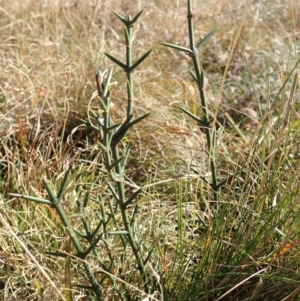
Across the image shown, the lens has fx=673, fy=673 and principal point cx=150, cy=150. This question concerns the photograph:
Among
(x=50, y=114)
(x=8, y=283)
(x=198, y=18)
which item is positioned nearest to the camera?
(x=8, y=283)

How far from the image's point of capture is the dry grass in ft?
5.49

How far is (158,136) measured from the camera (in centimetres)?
255

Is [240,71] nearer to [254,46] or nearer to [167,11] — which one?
[254,46]

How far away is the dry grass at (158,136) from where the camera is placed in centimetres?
167

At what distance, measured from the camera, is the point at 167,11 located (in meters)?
3.96

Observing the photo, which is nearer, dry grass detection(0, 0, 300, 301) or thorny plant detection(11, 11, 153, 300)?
thorny plant detection(11, 11, 153, 300)

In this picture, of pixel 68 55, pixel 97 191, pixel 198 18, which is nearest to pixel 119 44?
pixel 68 55

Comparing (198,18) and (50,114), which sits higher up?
(198,18)

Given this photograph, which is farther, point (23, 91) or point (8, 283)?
point (23, 91)

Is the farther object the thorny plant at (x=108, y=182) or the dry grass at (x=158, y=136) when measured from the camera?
the dry grass at (x=158, y=136)

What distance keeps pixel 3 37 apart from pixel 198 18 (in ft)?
3.64

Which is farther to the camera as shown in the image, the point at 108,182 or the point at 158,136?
the point at 158,136

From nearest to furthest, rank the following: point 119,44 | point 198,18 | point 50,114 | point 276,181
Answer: point 276,181 → point 50,114 → point 119,44 → point 198,18

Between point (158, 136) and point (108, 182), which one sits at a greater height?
point (108, 182)
